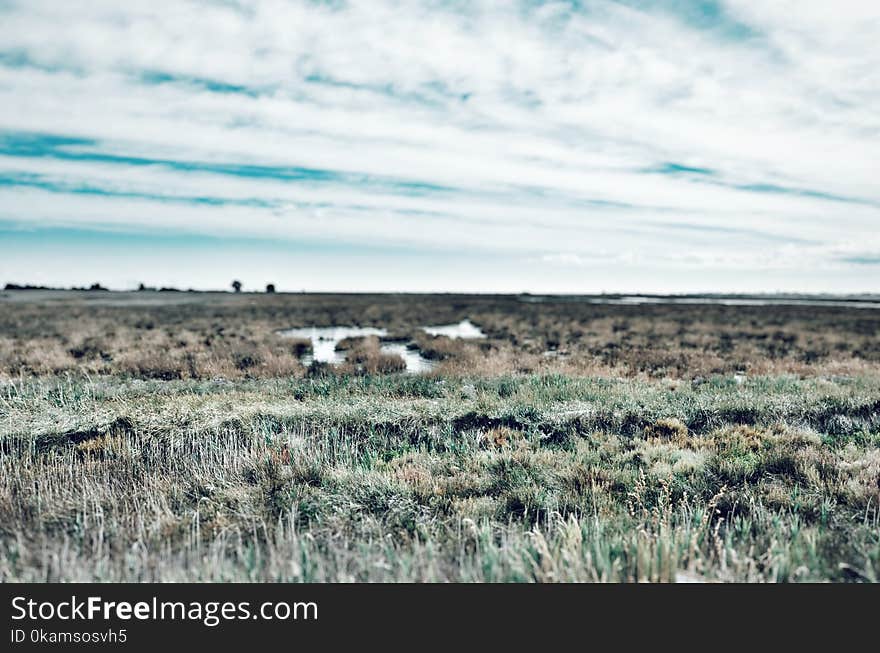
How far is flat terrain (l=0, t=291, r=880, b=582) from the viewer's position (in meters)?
4.47

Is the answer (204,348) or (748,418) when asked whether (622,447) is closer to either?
(748,418)

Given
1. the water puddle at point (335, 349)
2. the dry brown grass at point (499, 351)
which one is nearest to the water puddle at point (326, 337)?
the water puddle at point (335, 349)

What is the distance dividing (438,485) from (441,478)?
18 cm

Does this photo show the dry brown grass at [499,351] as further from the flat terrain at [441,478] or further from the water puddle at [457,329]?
the flat terrain at [441,478]

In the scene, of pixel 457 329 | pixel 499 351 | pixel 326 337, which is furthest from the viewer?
pixel 457 329

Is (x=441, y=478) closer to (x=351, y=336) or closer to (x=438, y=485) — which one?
(x=438, y=485)

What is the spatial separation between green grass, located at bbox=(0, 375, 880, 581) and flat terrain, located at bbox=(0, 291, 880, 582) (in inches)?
1.4

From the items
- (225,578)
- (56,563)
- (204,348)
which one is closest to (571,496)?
(225,578)

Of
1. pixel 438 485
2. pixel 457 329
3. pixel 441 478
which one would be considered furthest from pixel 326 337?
pixel 438 485

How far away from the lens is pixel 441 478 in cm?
662

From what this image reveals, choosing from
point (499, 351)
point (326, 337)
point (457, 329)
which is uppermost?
point (457, 329)

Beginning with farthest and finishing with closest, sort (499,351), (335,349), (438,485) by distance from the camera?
(335,349)
(499,351)
(438,485)
